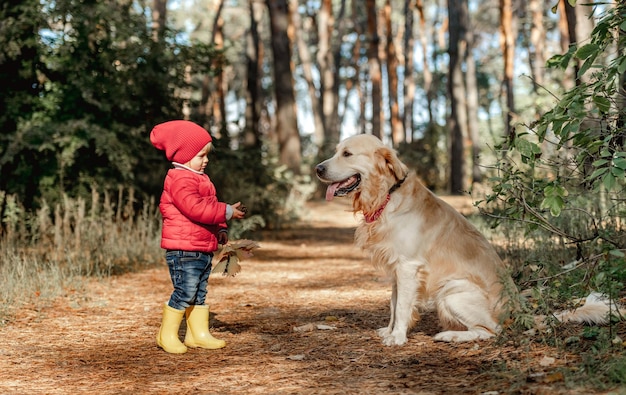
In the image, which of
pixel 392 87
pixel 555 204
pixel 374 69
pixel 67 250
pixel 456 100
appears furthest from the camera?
pixel 392 87

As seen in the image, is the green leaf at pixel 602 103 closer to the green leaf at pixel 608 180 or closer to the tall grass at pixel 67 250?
the green leaf at pixel 608 180

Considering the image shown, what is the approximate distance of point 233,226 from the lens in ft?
40.0

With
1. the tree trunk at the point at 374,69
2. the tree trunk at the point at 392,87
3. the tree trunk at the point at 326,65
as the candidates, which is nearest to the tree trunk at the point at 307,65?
the tree trunk at the point at 326,65

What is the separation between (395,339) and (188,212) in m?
1.83

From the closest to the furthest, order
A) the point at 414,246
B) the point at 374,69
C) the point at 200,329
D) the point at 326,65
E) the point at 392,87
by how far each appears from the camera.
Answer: the point at 414,246 < the point at 200,329 < the point at 374,69 < the point at 326,65 < the point at 392,87

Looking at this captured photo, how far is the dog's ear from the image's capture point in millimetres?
5328

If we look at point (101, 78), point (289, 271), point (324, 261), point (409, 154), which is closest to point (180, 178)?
point (289, 271)

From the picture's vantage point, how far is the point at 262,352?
5188 millimetres

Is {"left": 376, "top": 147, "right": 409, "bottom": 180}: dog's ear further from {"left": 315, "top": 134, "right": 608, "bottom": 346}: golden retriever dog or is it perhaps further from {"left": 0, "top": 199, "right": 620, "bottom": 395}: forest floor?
{"left": 0, "top": 199, "right": 620, "bottom": 395}: forest floor

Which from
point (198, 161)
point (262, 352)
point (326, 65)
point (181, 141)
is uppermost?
point (326, 65)

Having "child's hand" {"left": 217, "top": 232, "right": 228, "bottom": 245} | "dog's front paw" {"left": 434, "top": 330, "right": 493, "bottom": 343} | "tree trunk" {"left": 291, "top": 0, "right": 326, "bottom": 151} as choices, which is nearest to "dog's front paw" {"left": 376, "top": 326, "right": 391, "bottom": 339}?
"dog's front paw" {"left": 434, "top": 330, "right": 493, "bottom": 343}

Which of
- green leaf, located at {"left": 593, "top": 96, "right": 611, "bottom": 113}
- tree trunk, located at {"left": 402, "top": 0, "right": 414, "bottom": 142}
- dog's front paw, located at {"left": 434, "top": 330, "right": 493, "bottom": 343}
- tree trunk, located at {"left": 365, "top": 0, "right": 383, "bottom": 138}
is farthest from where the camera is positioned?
tree trunk, located at {"left": 402, "top": 0, "right": 414, "bottom": 142}

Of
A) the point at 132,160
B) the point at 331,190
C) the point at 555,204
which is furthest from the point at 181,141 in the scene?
the point at 132,160

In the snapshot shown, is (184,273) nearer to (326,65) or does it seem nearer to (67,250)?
(67,250)
